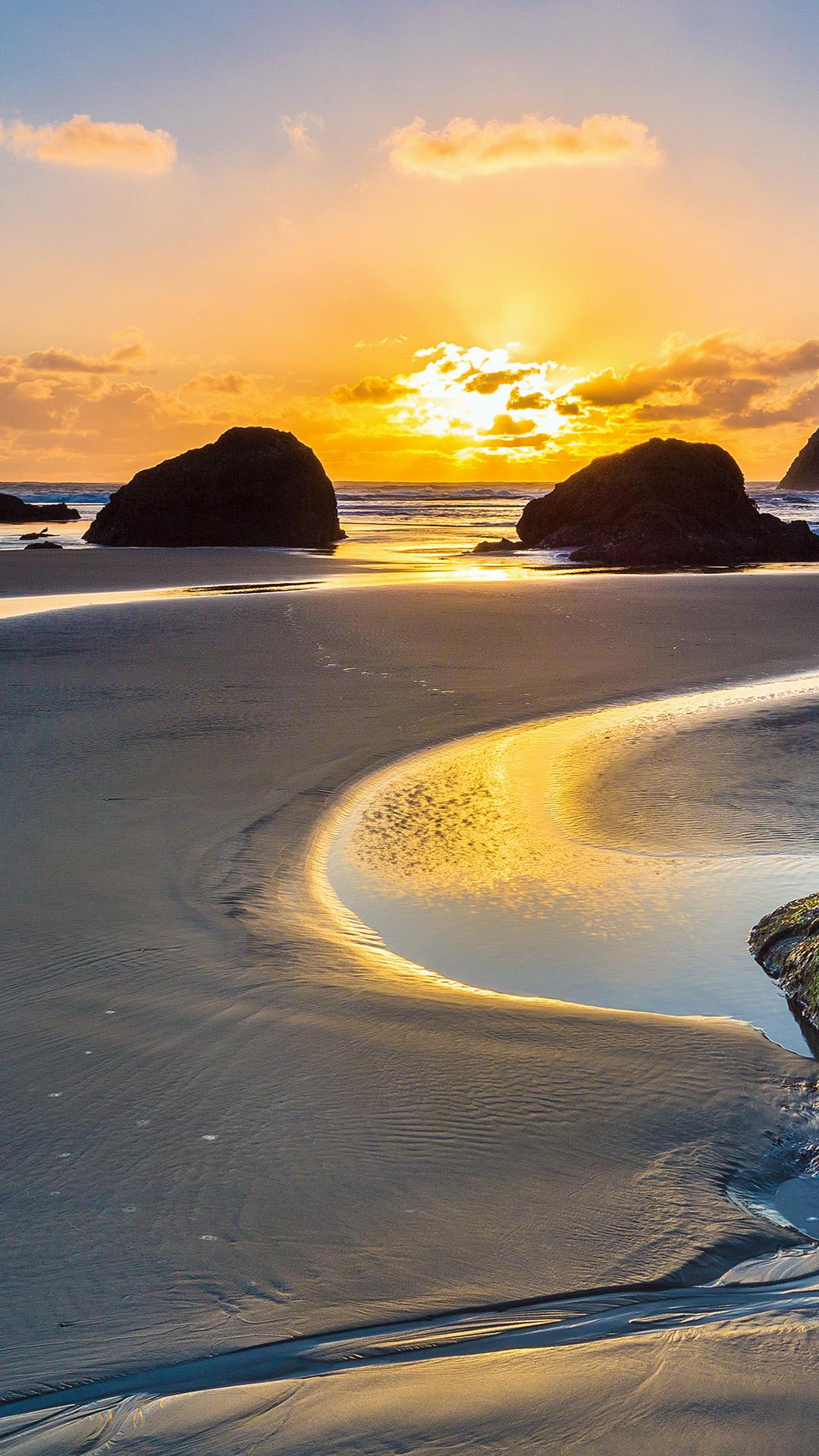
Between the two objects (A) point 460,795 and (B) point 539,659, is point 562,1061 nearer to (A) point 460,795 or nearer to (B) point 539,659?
(A) point 460,795

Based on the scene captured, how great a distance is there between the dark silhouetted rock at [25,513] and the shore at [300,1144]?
39.7 m

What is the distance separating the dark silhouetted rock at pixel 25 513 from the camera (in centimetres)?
4238

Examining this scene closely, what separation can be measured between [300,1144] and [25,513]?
44539 millimetres

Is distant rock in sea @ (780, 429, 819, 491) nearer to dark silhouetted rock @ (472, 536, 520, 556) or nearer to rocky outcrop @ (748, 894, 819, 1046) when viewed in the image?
dark silhouetted rock @ (472, 536, 520, 556)

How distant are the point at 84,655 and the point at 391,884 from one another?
6.55 m

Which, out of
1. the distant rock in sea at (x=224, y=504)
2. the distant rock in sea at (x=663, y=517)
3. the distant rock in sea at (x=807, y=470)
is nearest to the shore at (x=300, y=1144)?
the distant rock in sea at (x=663, y=517)

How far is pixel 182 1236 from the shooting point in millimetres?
2297

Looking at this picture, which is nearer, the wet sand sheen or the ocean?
the wet sand sheen

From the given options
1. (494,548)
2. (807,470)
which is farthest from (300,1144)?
(807,470)

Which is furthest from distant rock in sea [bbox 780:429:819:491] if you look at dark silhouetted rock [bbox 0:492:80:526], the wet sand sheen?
the wet sand sheen

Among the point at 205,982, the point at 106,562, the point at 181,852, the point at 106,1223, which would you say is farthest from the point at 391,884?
the point at 106,562

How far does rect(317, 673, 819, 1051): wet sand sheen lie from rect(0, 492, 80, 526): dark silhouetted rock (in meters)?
38.2

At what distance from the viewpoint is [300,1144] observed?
2668 millimetres

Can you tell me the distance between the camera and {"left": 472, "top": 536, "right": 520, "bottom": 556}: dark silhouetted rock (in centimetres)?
2788
